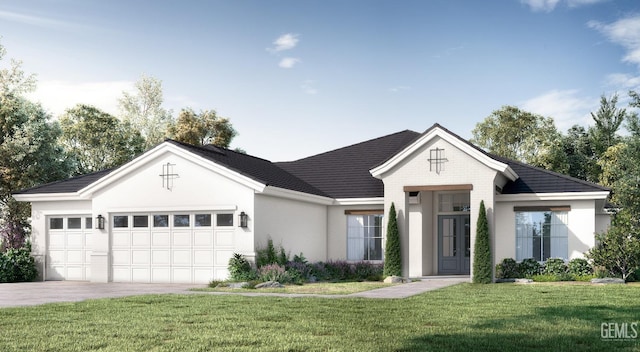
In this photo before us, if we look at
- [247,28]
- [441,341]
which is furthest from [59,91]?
[441,341]

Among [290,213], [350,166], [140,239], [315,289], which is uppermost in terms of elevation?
[350,166]

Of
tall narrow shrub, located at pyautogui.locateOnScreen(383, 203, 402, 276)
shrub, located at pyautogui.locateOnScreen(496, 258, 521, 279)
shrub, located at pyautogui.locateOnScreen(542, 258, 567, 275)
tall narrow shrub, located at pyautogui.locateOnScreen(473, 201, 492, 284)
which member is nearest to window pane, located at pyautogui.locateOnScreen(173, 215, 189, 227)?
tall narrow shrub, located at pyautogui.locateOnScreen(383, 203, 402, 276)

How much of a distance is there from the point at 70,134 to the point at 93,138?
1582mm

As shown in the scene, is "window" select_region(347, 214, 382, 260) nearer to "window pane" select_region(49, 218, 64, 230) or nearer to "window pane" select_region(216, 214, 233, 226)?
"window pane" select_region(216, 214, 233, 226)

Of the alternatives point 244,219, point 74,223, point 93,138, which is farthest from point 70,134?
point 244,219

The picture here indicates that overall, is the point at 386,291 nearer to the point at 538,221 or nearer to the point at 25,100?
the point at 538,221

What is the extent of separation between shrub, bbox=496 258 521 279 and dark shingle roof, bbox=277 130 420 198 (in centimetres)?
530

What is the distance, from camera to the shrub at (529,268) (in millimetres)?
24344

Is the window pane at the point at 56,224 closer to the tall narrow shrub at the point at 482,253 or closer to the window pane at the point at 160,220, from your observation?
the window pane at the point at 160,220

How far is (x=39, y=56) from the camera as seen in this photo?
34188 mm

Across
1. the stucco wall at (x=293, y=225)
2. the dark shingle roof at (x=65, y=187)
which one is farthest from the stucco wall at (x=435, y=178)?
the dark shingle roof at (x=65, y=187)

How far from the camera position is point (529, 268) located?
80.1 ft

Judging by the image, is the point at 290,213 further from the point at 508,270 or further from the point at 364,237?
the point at 508,270

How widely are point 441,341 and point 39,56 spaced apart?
2990 centimetres
